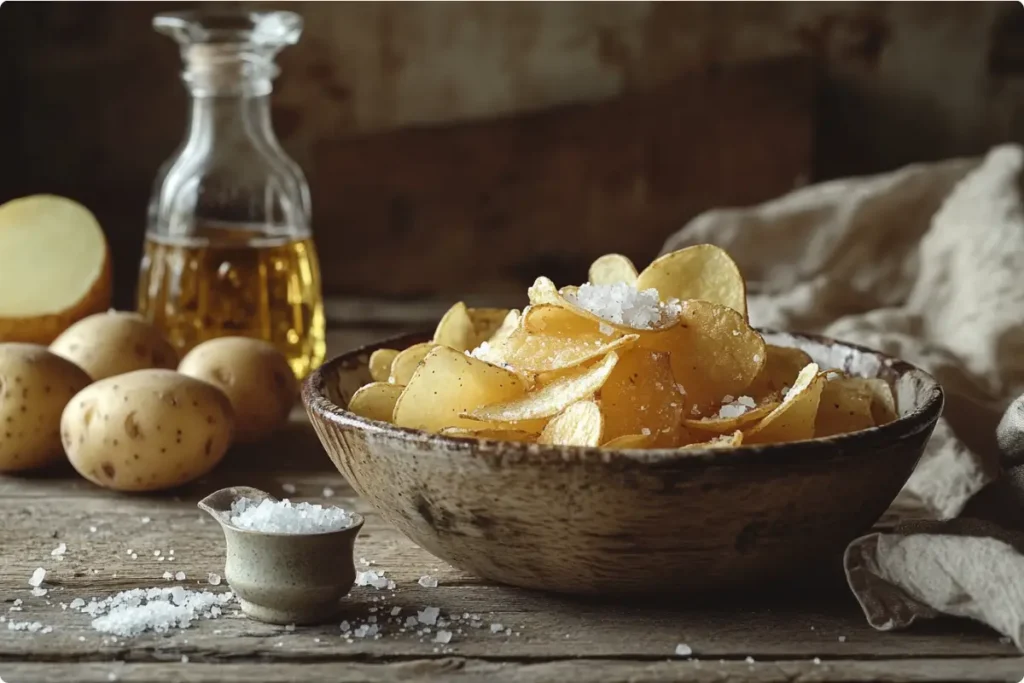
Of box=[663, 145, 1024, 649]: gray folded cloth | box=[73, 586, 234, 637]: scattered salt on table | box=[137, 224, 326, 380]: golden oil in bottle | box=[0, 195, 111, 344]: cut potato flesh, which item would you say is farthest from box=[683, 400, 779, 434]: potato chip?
box=[0, 195, 111, 344]: cut potato flesh

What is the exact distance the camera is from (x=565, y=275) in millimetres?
2229

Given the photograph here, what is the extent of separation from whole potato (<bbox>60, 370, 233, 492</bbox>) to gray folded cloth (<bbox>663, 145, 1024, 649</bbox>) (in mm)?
549

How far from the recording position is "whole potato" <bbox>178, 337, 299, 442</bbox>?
1.20 metres

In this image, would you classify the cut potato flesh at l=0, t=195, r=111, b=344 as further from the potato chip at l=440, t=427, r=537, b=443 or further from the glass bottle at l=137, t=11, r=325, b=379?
the potato chip at l=440, t=427, r=537, b=443

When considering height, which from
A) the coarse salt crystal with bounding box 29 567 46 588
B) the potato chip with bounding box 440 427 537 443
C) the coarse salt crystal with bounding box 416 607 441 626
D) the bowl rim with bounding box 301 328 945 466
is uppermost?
the bowl rim with bounding box 301 328 945 466

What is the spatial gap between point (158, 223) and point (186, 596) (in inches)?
26.4

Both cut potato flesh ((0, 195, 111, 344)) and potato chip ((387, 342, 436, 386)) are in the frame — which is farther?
cut potato flesh ((0, 195, 111, 344))

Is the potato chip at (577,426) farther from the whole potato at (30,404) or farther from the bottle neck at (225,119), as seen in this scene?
the bottle neck at (225,119)

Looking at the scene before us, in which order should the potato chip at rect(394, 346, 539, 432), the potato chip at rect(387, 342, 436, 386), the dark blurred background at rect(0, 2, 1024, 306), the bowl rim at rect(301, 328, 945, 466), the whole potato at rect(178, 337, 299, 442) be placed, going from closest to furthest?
1. the bowl rim at rect(301, 328, 945, 466)
2. the potato chip at rect(394, 346, 539, 432)
3. the potato chip at rect(387, 342, 436, 386)
4. the whole potato at rect(178, 337, 299, 442)
5. the dark blurred background at rect(0, 2, 1024, 306)

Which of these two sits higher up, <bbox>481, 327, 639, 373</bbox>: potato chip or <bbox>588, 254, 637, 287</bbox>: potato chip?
<bbox>588, 254, 637, 287</bbox>: potato chip

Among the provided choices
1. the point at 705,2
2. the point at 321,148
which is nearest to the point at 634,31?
the point at 705,2

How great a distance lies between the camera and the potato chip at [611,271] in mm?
975

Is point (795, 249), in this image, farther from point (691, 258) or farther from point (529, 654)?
point (529, 654)

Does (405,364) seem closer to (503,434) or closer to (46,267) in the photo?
(503,434)
